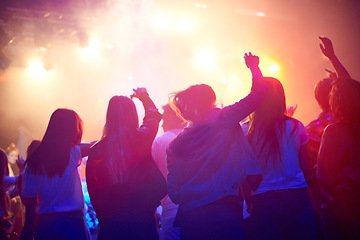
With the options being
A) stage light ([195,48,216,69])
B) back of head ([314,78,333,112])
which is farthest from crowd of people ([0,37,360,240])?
stage light ([195,48,216,69])

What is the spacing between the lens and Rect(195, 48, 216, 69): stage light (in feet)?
37.1

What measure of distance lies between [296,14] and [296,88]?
2.02 metres

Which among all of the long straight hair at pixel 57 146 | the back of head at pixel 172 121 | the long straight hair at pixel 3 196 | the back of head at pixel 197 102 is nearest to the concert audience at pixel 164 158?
the back of head at pixel 172 121

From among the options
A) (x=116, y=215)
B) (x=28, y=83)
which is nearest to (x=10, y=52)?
(x=28, y=83)

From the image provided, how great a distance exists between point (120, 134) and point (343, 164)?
5.21 ft

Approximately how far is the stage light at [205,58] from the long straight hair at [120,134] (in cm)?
948

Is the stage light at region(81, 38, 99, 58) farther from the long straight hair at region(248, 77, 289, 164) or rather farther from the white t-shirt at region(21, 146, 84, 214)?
the long straight hair at region(248, 77, 289, 164)

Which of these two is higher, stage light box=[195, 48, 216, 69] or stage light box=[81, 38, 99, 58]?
stage light box=[81, 38, 99, 58]

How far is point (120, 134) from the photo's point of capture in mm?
1992

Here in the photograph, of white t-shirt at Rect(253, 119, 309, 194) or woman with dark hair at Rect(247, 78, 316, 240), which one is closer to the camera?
woman with dark hair at Rect(247, 78, 316, 240)

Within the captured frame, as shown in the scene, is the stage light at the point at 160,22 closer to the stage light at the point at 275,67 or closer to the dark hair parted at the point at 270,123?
the stage light at the point at 275,67

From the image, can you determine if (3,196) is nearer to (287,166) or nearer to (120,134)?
(120,134)

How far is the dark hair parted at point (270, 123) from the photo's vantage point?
1879mm

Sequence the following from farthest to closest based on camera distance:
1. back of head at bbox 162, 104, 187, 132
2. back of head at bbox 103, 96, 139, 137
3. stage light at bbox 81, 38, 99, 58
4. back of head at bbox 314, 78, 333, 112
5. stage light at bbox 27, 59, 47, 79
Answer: stage light at bbox 81, 38, 99, 58, stage light at bbox 27, 59, 47, 79, back of head at bbox 162, 104, 187, 132, back of head at bbox 314, 78, 333, 112, back of head at bbox 103, 96, 139, 137
